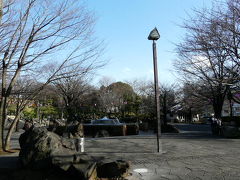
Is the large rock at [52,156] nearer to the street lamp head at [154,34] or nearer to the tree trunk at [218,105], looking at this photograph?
the street lamp head at [154,34]

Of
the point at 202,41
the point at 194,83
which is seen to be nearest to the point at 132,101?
the point at 194,83

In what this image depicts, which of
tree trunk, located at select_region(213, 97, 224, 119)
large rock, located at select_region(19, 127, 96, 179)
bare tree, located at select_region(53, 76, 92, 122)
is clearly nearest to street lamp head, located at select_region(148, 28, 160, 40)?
large rock, located at select_region(19, 127, 96, 179)

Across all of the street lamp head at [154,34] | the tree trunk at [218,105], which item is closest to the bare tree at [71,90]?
the tree trunk at [218,105]

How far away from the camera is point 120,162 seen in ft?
18.8

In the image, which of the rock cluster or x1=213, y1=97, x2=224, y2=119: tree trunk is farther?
x1=213, y1=97, x2=224, y2=119: tree trunk

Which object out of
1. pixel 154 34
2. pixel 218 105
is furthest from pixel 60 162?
pixel 218 105

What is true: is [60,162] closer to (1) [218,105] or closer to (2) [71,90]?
(1) [218,105]

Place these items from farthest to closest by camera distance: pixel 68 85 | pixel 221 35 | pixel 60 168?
pixel 68 85 → pixel 221 35 → pixel 60 168

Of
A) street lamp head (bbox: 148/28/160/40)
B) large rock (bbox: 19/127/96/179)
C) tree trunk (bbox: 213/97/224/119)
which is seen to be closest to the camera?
large rock (bbox: 19/127/96/179)

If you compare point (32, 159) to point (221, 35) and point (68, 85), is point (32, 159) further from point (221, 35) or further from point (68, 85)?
point (68, 85)

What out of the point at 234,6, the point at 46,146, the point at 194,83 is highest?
the point at 234,6

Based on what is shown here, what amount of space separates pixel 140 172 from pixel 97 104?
41234 mm

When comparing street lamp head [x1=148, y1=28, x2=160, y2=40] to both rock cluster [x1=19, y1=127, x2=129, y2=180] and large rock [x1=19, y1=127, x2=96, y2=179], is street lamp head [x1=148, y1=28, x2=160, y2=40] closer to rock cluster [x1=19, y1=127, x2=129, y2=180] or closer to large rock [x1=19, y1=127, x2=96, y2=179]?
large rock [x1=19, y1=127, x2=96, y2=179]

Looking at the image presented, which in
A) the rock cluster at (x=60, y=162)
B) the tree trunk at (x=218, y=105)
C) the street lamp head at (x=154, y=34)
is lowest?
the rock cluster at (x=60, y=162)
